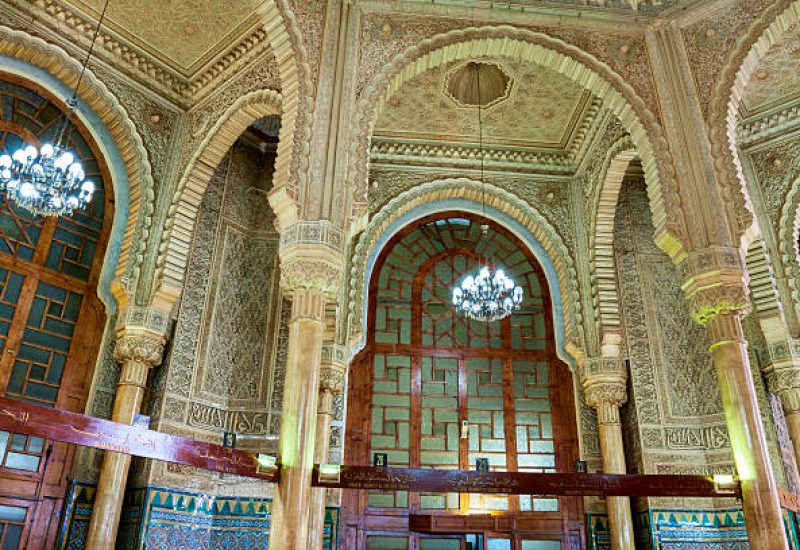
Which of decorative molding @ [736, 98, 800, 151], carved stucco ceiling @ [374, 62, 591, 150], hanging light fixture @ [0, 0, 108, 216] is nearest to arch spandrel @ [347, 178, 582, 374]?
carved stucco ceiling @ [374, 62, 591, 150]

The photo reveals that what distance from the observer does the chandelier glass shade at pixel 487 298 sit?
Result: 9.13m

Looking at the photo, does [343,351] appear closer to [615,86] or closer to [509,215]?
[509,215]

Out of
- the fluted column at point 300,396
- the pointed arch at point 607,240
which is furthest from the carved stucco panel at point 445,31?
the fluted column at point 300,396

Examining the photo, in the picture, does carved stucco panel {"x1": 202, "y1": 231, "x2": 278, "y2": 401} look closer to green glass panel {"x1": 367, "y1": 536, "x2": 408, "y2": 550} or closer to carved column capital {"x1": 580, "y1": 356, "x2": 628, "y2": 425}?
green glass panel {"x1": 367, "y1": 536, "x2": 408, "y2": 550}

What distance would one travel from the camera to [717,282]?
22.0 ft

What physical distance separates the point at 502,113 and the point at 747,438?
6177mm

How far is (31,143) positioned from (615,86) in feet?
24.8

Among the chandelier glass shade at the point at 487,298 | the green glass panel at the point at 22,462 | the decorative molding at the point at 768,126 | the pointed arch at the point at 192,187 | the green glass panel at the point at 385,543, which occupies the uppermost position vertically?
the decorative molding at the point at 768,126

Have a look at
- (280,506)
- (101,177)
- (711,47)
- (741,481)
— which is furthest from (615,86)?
(101,177)

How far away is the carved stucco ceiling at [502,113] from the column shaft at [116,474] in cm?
540

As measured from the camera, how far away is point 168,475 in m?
8.43

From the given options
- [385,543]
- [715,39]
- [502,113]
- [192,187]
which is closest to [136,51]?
[192,187]

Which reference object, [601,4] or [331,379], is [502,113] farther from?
[331,379]

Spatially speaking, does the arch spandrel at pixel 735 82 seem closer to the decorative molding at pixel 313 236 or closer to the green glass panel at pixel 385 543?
the decorative molding at pixel 313 236
